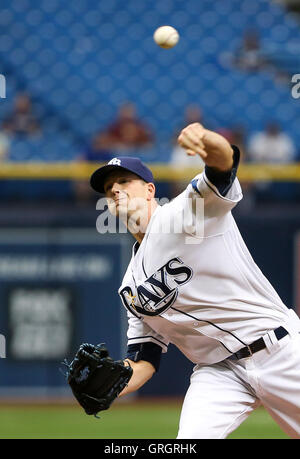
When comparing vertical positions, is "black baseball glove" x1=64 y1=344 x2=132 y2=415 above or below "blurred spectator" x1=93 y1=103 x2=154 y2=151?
below

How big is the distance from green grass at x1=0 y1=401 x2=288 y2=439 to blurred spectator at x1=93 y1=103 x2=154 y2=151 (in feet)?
9.04

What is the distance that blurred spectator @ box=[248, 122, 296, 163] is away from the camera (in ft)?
29.7

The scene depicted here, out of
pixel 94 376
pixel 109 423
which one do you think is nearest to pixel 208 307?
pixel 94 376

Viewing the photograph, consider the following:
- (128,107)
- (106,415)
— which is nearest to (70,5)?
(128,107)

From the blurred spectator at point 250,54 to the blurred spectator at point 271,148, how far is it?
1.46 m

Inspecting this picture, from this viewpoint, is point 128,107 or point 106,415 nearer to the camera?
point 106,415

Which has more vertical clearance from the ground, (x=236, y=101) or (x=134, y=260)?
(x=236, y=101)

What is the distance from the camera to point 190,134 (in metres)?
2.89

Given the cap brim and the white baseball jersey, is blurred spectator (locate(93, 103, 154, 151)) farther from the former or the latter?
the white baseball jersey

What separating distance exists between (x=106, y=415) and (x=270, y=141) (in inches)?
141

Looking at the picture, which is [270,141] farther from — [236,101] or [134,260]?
[134,260]

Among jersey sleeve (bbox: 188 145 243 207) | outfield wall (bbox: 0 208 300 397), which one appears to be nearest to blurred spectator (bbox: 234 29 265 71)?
outfield wall (bbox: 0 208 300 397)

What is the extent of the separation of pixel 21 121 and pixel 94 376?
6305mm
